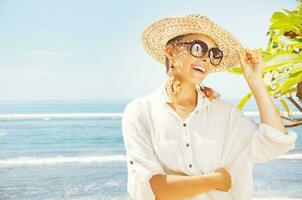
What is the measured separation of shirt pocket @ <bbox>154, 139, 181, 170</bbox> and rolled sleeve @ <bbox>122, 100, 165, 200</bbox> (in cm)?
2

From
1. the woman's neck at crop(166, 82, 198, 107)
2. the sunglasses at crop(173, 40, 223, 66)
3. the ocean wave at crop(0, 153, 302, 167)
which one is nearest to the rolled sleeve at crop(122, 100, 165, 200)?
the woman's neck at crop(166, 82, 198, 107)

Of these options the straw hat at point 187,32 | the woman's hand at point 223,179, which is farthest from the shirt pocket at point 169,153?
the straw hat at point 187,32

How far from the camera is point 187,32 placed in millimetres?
1378

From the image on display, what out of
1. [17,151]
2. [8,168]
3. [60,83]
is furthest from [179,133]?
[60,83]

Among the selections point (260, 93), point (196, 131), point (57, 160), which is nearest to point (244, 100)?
point (260, 93)

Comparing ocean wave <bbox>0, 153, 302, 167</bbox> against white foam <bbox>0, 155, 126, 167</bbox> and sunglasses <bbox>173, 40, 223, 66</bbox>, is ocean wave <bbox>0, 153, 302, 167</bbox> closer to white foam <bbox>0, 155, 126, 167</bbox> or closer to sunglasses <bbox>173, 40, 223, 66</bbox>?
white foam <bbox>0, 155, 126, 167</bbox>

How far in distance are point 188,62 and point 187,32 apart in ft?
0.37

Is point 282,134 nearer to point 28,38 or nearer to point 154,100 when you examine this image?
point 154,100

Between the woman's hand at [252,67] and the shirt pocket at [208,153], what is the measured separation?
0.68 feet

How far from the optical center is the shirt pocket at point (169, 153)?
1267 mm

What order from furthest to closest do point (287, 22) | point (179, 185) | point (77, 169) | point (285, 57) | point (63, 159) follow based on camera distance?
point (63, 159)
point (77, 169)
point (179, 185)
point (287, 22)
point (285, 57)

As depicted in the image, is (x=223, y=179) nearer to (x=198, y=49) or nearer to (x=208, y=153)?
(x=208, y=153)

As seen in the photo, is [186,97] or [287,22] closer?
[287,22]

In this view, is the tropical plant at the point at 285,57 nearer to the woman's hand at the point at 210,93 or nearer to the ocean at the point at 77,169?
the woman's hand at the point at 210,93
